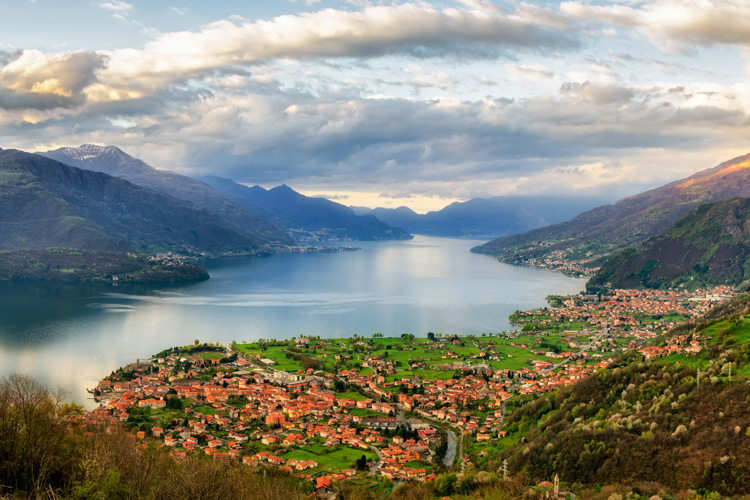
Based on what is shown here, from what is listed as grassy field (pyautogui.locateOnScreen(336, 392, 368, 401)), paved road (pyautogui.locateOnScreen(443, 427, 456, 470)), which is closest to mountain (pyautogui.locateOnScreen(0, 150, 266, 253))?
grassy field (pyautogui.locateOnScreen(336, 392, 368, 401))

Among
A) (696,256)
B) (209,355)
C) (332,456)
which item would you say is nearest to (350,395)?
(332,456)

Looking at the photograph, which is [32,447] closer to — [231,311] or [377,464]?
[377,464]

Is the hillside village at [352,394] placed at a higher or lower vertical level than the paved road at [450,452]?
higher

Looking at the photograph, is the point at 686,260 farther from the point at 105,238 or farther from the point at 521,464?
the point at 105,238

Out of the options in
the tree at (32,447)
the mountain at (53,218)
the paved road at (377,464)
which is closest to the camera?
the tree at (32,447)

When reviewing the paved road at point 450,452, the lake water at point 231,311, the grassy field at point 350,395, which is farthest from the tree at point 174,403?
the paved road at point 450,452

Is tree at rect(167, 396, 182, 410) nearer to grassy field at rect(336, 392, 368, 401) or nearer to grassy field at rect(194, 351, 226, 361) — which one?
grassy field at rect(336, 392, 368, 401)

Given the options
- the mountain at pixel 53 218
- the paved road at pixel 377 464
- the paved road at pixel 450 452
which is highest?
the mountain at pixel 53 218

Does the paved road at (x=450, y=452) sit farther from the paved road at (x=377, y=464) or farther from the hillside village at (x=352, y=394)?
the paved road at (x=377, y=464)

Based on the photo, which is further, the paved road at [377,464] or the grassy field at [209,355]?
the grassy field at [209,355]
